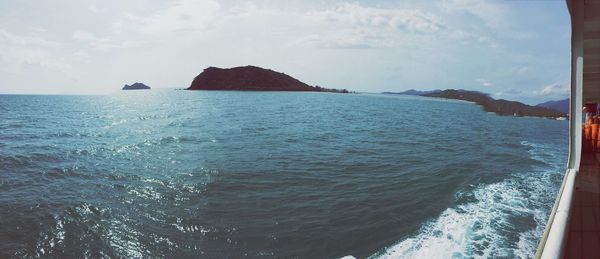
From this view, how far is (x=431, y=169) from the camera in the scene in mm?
18734

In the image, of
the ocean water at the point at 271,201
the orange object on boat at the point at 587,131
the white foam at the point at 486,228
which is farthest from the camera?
the orange object on boat at the point at 587,131

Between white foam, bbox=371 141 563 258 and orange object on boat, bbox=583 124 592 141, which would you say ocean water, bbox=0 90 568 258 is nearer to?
white foam, bbox=371 141 563 258

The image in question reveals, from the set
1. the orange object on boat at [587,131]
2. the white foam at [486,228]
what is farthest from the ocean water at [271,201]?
the orange object on boat at [587,131]

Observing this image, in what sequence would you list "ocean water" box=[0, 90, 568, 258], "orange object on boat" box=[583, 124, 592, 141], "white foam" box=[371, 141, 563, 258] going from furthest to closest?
1. "orange object on boat" box=[583, 124, 592, 141]
2. "ocean water" box=[0, 90, 568, 258]
3. "white foam" box=[371, 141, 563, 258]

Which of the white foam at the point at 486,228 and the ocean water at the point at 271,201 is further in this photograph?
the ocean water at the point at 271,201

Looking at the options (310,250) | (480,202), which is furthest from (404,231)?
(480,202)

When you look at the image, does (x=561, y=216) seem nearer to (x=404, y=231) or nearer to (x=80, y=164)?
(x=404, y=231)

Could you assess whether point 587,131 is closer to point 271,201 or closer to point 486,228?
point 486,228

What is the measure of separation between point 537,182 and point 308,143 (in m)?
15.0

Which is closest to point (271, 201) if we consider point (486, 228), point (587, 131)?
point (486, 228)

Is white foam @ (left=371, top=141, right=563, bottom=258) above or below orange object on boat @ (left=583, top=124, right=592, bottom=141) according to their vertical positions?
below

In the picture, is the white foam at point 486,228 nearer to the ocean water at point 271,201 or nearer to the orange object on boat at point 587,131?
the ocean water at point 271,201

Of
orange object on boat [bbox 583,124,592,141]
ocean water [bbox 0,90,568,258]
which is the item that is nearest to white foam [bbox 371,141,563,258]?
ocean water [bbox 0,90,568,258]

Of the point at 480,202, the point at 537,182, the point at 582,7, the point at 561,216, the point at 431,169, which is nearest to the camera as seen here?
the point at 561,216
